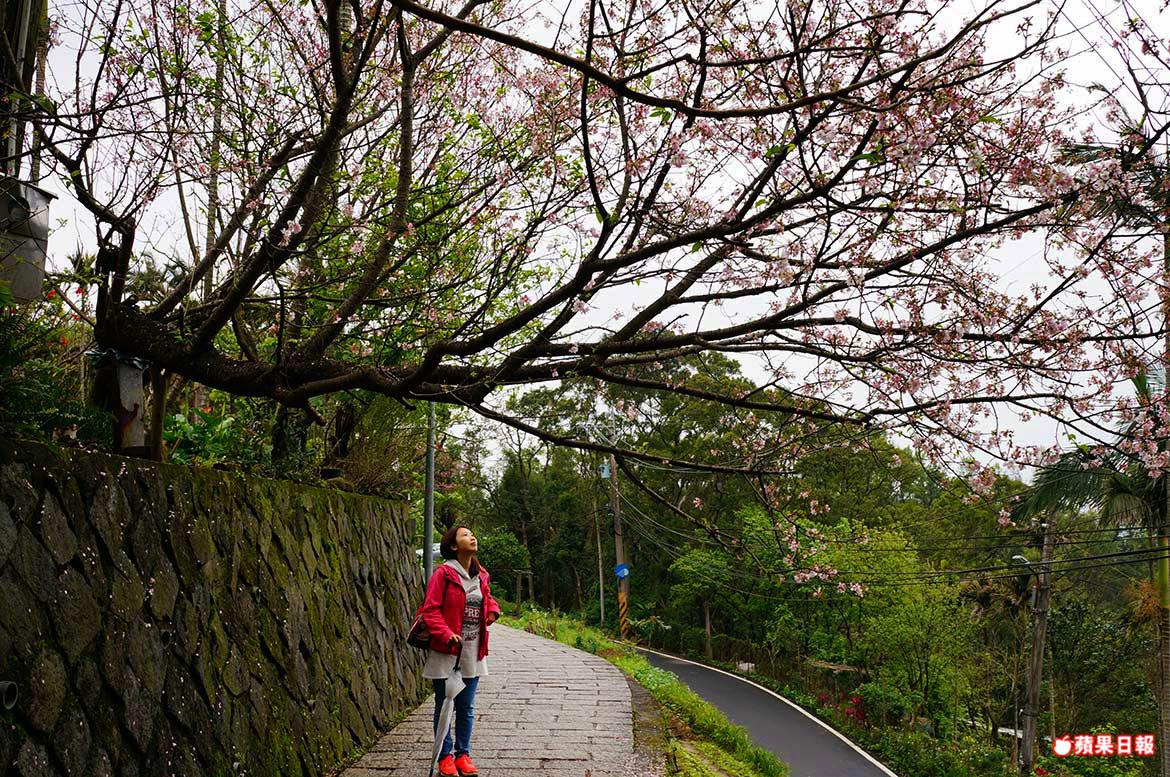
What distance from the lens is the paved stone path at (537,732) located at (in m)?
6.16

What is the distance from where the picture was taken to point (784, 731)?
23469 millimetres

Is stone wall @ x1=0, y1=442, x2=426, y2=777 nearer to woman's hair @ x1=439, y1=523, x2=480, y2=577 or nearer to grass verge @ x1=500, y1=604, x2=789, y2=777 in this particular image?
woman's hair @ x1=439, y1=523, x2=480, y2=577

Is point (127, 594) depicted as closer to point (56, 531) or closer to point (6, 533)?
point (56, 531)

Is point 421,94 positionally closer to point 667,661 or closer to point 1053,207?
point 1053,207

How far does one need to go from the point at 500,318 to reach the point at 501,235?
67.4 inches

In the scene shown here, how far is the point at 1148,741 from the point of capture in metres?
24.7

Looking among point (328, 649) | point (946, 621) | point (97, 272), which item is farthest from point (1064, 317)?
point (946, 621)

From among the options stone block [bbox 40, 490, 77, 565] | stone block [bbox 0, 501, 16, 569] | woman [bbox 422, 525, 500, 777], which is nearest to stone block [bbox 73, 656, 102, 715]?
stone block [bbox 40, 490, 77, 565]

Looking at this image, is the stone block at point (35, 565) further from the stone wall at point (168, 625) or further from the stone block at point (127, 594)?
the stone block at point (127, 594)

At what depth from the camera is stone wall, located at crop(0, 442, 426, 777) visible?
10.6ft
